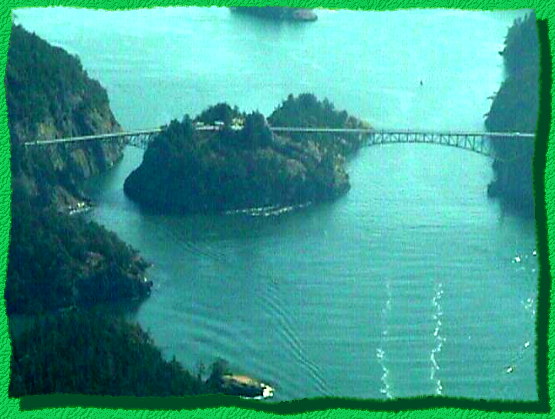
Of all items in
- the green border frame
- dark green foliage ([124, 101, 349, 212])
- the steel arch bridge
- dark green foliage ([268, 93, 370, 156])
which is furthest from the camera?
dark green foliage ([268, 93, 370, 156])

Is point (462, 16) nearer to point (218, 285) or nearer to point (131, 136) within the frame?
point (218, 285)

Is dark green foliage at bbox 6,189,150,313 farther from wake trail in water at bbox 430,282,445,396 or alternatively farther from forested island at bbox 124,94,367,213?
wake trail in water at bbox 430,282,445,396

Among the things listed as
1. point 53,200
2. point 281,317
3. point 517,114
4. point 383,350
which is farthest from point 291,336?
point 517,114

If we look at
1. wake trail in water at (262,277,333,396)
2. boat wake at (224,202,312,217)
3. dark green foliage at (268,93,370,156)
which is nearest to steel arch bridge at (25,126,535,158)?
dark green foliage at (268,93,370,156)

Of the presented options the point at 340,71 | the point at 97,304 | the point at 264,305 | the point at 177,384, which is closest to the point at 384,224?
the point at 264,305

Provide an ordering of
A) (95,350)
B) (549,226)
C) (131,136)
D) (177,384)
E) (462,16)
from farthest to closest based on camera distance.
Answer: (131,136)
(462,16)
(95,350)
(177,384)
(549,226)

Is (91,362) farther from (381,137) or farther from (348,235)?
(381,137)
